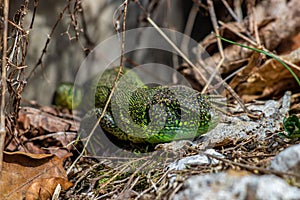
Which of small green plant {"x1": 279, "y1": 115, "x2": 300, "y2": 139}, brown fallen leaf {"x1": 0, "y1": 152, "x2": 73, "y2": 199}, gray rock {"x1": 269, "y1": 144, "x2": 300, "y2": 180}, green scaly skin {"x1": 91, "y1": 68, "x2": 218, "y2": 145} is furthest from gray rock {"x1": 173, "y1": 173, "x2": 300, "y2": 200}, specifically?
brown fallen leaf {"x1": 0, "y1": 152, "x2": 73, "y2": 199}

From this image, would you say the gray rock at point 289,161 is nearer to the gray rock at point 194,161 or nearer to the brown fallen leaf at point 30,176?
the gray rock at point 194,161

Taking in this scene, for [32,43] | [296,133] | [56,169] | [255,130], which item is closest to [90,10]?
[32,43]

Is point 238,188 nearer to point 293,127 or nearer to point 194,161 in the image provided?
point 194,161

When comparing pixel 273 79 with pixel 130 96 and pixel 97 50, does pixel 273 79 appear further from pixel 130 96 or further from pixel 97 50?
pixel 97 50

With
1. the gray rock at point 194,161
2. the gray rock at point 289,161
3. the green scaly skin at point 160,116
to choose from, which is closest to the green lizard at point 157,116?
the green scaly skin at point 160,116

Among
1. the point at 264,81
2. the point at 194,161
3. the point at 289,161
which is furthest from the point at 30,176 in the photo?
the point at 264,81

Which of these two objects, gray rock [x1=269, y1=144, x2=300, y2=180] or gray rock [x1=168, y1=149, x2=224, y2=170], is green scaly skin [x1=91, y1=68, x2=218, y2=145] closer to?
gray rock [x1=168, y1=149, x2=224, y2=170]
